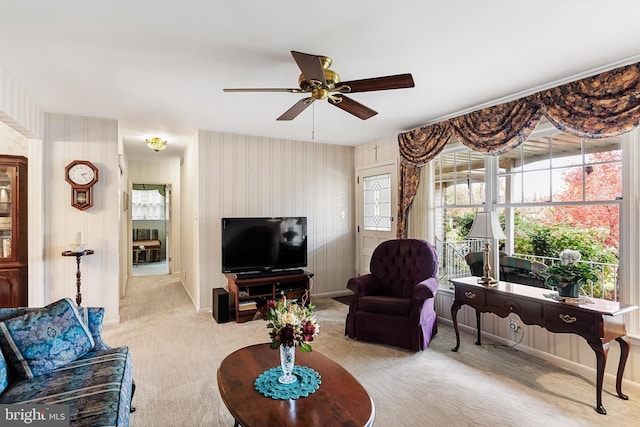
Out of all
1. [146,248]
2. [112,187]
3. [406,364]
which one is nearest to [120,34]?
[112,187]

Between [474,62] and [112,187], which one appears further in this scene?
[112,187]

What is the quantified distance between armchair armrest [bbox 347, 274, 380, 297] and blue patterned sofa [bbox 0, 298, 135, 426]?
2269 millimetres

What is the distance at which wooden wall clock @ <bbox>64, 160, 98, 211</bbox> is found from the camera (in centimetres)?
395

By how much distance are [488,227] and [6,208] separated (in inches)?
213

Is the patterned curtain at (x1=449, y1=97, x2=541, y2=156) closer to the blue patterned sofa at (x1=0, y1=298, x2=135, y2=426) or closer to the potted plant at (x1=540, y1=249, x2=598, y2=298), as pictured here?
the potted plant at (x1=540, y1=249, x2=598, y2=298)

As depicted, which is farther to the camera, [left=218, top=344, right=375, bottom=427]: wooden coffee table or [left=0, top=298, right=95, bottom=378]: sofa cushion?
[left=0, top=298, right=95, bottom=378]: sofa cushion

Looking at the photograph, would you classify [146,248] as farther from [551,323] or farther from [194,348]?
[551,323]

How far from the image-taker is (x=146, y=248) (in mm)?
9742

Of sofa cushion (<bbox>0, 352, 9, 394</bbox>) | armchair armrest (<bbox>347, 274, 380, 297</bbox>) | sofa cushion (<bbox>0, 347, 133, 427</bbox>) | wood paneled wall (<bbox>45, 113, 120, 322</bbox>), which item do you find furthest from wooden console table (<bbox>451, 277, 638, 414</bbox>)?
wood paneled wall (<bbox>45, 113, 120, 322</bbox>)

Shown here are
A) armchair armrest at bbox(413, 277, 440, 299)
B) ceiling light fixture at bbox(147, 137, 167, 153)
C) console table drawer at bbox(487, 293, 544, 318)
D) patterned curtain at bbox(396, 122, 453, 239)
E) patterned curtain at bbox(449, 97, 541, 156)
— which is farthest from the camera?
ceiling light fixture at bbox(147, 137, 167, 153)

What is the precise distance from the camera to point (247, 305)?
430 centimetres

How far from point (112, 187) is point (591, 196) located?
523 centimetres

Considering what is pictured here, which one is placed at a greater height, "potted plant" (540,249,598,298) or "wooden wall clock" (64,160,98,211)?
"wooden wall clock" (64,160,98,211)

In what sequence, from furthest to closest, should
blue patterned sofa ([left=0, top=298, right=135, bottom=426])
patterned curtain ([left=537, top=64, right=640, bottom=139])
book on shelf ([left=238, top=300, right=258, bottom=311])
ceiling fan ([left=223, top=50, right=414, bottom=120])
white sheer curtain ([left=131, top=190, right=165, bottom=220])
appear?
white sheer curtain ([left=131, top=190, right=165, bottom=220]) → book on shelf ([left=238, top=300, right=258, bottom=311]) → patterned curtain ([left=537, top=64, right=640, bottom=139]) → ceiling fan ([left=223, top=50, right=414, bottom=120]) → blue patterned sofa ([left=0, top=298, right=135, bottom=426])
